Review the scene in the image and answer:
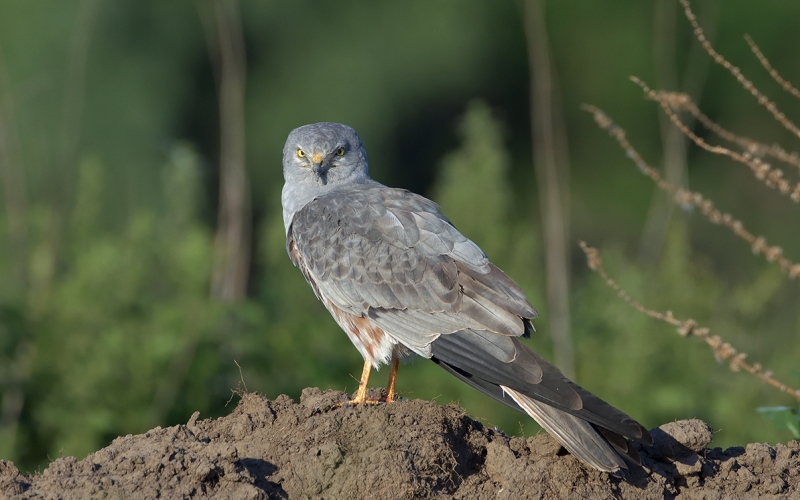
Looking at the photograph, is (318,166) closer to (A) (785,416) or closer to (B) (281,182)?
(A) (785,416)

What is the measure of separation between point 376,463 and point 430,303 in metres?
0.99

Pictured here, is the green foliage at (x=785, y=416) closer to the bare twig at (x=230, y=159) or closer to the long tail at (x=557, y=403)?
the long tail at (x=557, y=403)

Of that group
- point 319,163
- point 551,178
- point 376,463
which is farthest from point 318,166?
point 551,178

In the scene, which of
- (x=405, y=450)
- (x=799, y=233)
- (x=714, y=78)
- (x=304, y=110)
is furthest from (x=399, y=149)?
(x=405, y=450)

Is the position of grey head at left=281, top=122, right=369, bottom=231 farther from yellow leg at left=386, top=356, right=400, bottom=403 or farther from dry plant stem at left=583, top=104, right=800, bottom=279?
dry plant stem at left=583, top=104, right=800, bottom=279

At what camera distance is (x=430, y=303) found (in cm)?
477

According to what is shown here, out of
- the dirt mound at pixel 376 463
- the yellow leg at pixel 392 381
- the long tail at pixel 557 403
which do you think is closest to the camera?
the dirt mound at pixel 376 463

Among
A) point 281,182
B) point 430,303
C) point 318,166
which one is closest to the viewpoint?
point 430,303

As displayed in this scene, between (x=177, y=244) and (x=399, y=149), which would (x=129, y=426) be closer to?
(x=177, y=244)

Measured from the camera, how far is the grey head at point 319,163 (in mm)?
5922

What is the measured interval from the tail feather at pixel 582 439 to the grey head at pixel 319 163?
2.23 m

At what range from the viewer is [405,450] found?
409cm

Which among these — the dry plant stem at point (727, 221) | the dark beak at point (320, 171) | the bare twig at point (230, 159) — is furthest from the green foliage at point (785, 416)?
the bare twig at point (230, 159)

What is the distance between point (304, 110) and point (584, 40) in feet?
12.3
